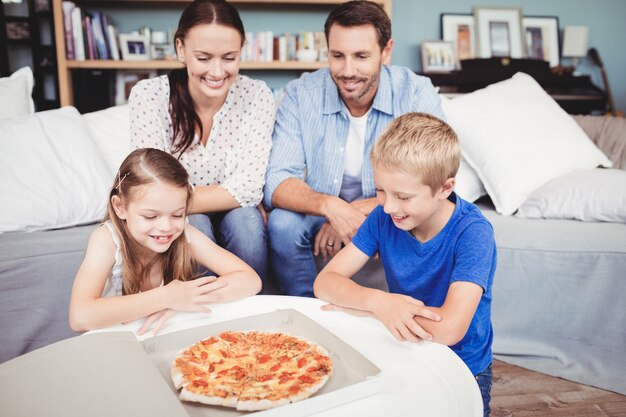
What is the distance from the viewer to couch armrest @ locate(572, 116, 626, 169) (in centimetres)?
231

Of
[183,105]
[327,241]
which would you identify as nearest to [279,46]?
[183,105]

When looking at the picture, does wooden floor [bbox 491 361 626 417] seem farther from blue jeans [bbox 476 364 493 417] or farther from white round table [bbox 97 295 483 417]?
white round table [bbox 97 295 483 417]

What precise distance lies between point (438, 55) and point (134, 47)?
2.22 meters

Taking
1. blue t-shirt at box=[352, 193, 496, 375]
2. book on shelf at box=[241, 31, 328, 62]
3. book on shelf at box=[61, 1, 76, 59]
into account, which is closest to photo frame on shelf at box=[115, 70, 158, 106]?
book on shelf at box=[61, 1, 76, 59]

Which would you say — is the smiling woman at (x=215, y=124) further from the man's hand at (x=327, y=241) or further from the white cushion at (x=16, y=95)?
the white cushion at (x=16, y=95)

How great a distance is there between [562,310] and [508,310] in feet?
0.57

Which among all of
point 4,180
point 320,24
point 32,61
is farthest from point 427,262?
point 32,61

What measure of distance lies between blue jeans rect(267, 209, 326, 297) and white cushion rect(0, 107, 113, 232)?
627mm

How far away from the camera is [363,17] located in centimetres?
176

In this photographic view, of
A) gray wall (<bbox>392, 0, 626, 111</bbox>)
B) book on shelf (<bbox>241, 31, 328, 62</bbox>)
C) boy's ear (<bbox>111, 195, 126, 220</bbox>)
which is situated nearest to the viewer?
boy's ear (<bbox>111, 195, 126, 220</bbox>)

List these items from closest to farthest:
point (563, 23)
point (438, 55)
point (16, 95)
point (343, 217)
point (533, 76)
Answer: point (343, 217)
point (16, 95)
point (533, 76)
point (438, 55)
point (563, 23)

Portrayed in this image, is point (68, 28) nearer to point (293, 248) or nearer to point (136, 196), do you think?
point (293, 248)

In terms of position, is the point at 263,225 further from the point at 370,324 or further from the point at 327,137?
the point at 370,324

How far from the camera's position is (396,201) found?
1095 mm
